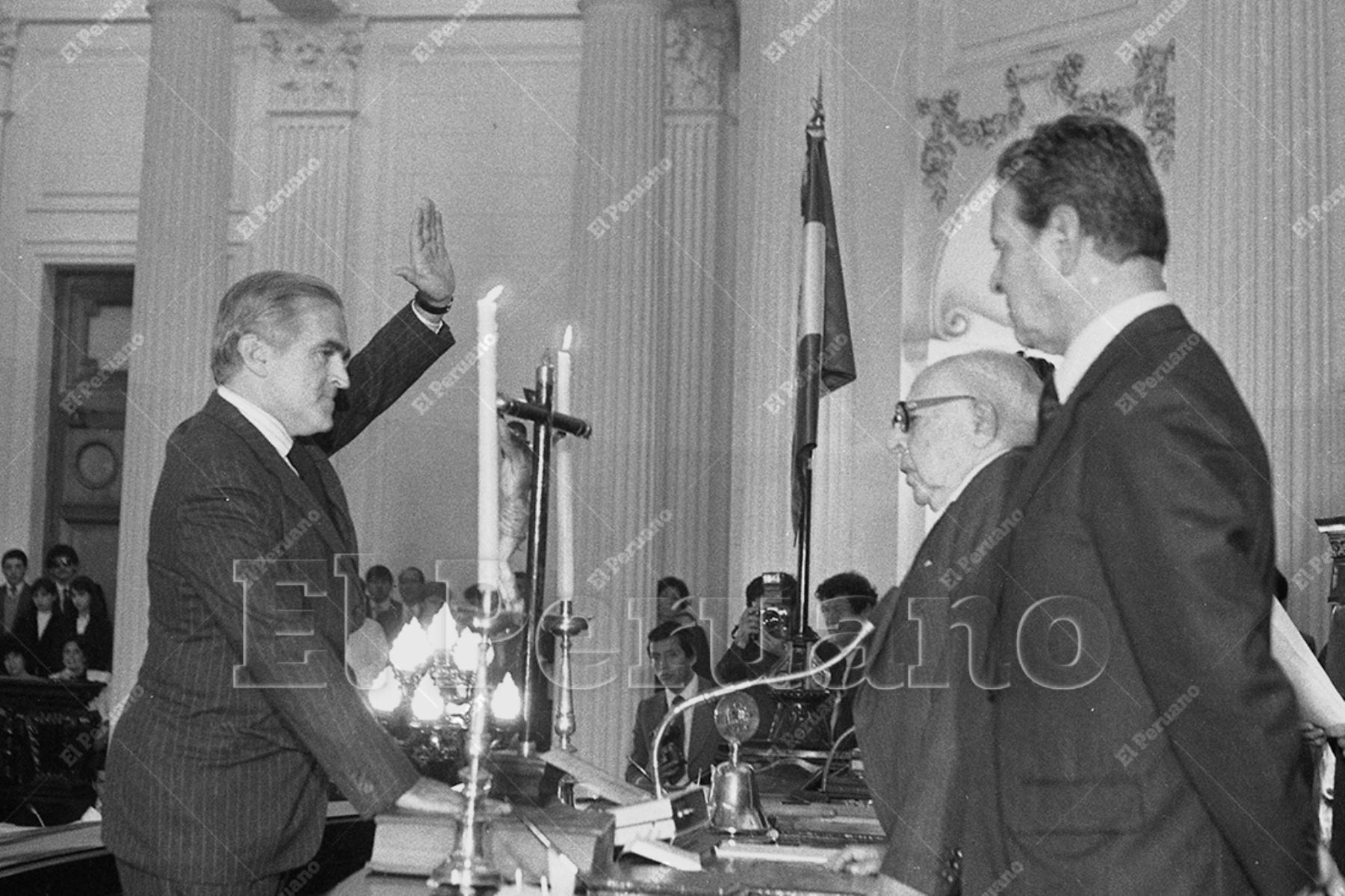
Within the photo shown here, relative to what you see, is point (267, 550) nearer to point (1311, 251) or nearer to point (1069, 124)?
point (1069, 124)

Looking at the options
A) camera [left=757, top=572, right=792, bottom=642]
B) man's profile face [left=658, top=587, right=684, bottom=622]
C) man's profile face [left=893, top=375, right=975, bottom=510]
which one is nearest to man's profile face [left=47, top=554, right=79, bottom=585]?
man's profile face [left=658, top=587, right=684, bottom=622]

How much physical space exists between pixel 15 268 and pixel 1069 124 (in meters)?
12.2

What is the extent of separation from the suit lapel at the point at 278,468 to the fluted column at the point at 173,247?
26.4 ft

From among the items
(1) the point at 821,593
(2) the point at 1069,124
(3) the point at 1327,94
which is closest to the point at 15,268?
(1) the point at 821,593

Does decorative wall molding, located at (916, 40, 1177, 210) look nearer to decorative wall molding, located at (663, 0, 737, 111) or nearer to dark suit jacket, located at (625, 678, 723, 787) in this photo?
decorative wall molding, located at (663, 0, 737, 111)

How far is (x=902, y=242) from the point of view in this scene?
27.8 feet

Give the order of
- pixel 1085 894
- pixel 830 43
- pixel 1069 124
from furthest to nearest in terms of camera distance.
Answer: pixel 830 43
pixel 1069 124
pixel 1085 894

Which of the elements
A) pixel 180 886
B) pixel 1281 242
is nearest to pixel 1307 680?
pixel 180 886

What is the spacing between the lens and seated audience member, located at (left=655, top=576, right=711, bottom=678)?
6863 mm

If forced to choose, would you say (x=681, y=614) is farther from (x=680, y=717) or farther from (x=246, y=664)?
(x=246, y=664)

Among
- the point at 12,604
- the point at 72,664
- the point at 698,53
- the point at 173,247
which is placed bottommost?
the point at 72,664

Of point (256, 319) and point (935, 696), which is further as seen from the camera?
point (256, 319)

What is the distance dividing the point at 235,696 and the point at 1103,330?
4.19ft

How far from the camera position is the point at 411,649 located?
339 cm
